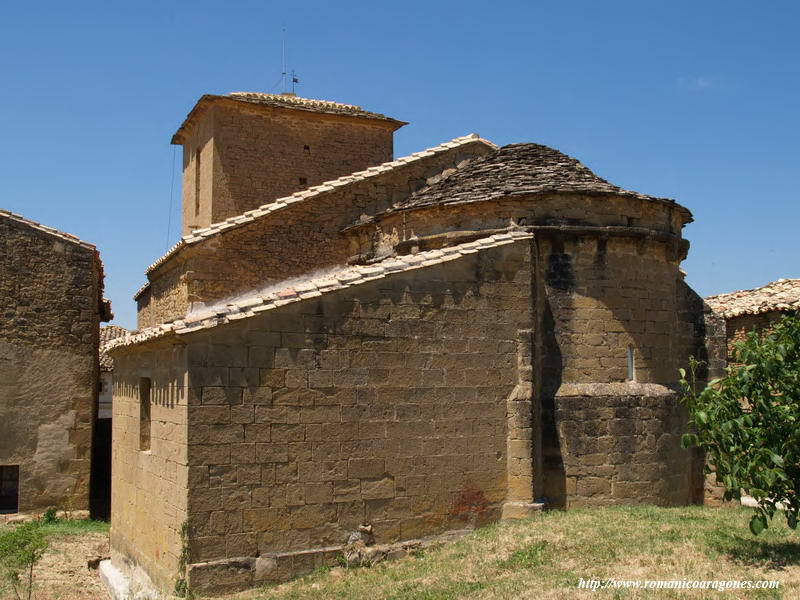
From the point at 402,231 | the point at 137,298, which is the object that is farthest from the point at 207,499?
the point at 137,298

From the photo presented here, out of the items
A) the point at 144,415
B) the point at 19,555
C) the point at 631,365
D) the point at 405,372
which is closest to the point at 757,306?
the point at 631,365

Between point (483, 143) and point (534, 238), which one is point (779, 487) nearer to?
point (534, 238)

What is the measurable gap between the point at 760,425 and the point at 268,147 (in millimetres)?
11325

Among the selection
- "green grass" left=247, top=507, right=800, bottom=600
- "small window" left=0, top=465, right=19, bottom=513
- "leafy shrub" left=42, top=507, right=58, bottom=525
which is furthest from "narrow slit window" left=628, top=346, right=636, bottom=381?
"small window" left=0, top=465, right=19, bottom=513

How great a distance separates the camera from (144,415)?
9.59 m

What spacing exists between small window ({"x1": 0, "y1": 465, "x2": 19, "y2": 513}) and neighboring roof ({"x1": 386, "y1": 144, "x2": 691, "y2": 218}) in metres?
8.67

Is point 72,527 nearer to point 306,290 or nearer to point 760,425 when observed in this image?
point 306,290

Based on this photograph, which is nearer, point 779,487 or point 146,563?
point 779,487

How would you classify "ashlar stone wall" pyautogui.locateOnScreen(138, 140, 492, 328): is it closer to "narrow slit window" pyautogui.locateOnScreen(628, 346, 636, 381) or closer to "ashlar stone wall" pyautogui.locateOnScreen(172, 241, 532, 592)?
"ashlar stone wall" pyautogui.locateOnScreen(172, 241, 532, 592)

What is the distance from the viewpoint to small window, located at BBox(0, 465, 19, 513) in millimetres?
14070

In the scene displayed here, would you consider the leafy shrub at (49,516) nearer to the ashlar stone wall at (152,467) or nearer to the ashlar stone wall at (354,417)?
the ashlar stone wall at (152,467)

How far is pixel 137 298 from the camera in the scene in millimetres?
18031

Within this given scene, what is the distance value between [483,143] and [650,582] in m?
9.61

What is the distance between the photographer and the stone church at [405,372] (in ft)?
26.4
